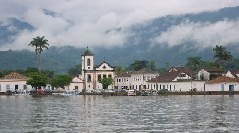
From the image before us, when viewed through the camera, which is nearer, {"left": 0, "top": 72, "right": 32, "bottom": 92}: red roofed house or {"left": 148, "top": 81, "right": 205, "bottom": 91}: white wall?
{"left": 148, "top": 81, "right": 205, "bottom": 91}: white wall

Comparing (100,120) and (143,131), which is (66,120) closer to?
(100,120)

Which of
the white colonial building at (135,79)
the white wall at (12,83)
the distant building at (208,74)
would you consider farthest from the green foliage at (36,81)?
the distant building at (208,74)

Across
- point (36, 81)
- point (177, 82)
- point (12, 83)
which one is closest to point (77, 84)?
point (36, 81)

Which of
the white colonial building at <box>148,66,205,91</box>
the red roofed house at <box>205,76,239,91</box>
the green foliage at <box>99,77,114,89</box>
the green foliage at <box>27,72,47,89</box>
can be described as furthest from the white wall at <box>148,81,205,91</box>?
the green foliage at <box>27,72,47,89</box>

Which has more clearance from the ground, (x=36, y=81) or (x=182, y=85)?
(x=36, y=81)

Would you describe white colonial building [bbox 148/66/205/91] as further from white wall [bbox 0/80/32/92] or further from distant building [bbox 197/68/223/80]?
white wall [bbox 0/80/32/92]

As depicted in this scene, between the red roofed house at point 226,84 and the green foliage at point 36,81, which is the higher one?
the green foliage at point 36,81

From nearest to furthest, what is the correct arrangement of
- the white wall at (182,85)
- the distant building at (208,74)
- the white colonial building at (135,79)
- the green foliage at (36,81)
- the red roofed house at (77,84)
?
the white wall at (182,85) < the distant building at (208,74) < the green foliage at (36,81) < the white colonial building at (135,79) < the red roofed house at (77,84)

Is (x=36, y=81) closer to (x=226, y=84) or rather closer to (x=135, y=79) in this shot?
(x=135, y=79)

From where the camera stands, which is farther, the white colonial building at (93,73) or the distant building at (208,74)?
the white colonial building at (93,73)

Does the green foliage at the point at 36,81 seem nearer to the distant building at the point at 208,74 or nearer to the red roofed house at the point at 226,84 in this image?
the distant building at the point at 208,74

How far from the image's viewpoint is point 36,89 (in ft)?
420

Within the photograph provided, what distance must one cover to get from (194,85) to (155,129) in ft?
282

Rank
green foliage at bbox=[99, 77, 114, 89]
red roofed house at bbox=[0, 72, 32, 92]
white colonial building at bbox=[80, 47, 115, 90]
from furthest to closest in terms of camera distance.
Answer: white colonial building at bbox=[80, 47, 115, 90] → green foliage at bbox=[99, 77, 114, 89] → red roofed house at bbox=[0, 72, 32, 92]
